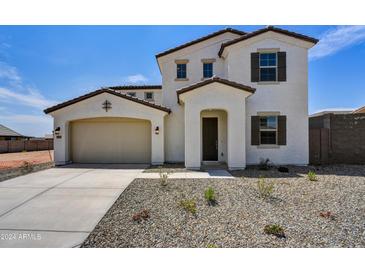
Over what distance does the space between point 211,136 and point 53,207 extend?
28.5ft

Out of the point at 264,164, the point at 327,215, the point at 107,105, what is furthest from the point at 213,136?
the point at 327,215

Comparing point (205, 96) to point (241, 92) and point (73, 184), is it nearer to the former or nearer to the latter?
point (241, 92)

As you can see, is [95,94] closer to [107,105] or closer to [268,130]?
[107,105]

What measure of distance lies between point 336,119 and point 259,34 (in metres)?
6.56

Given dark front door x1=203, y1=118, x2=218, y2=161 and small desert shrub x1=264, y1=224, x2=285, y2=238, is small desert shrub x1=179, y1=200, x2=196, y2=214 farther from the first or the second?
dark front door x1=203, y1=118, x2=218, y2=161

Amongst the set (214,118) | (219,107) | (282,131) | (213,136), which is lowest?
(213,136)

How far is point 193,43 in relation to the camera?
12.8 meters

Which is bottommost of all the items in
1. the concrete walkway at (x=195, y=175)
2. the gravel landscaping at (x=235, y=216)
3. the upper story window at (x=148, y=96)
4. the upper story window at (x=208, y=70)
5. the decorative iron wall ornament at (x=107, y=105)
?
the gravel landscaping at (x=235, y=216)

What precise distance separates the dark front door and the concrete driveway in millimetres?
5189

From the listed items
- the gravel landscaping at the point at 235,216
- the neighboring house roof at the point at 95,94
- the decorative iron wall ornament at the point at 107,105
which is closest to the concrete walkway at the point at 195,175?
the gravel landscaping at the point at 235,216

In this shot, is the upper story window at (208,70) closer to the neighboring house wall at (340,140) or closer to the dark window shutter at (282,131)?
the dark window shutter at (282,131)

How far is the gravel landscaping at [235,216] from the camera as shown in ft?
12.4

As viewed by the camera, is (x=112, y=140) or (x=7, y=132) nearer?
(x=112, y=140)

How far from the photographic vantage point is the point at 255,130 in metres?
11.2
